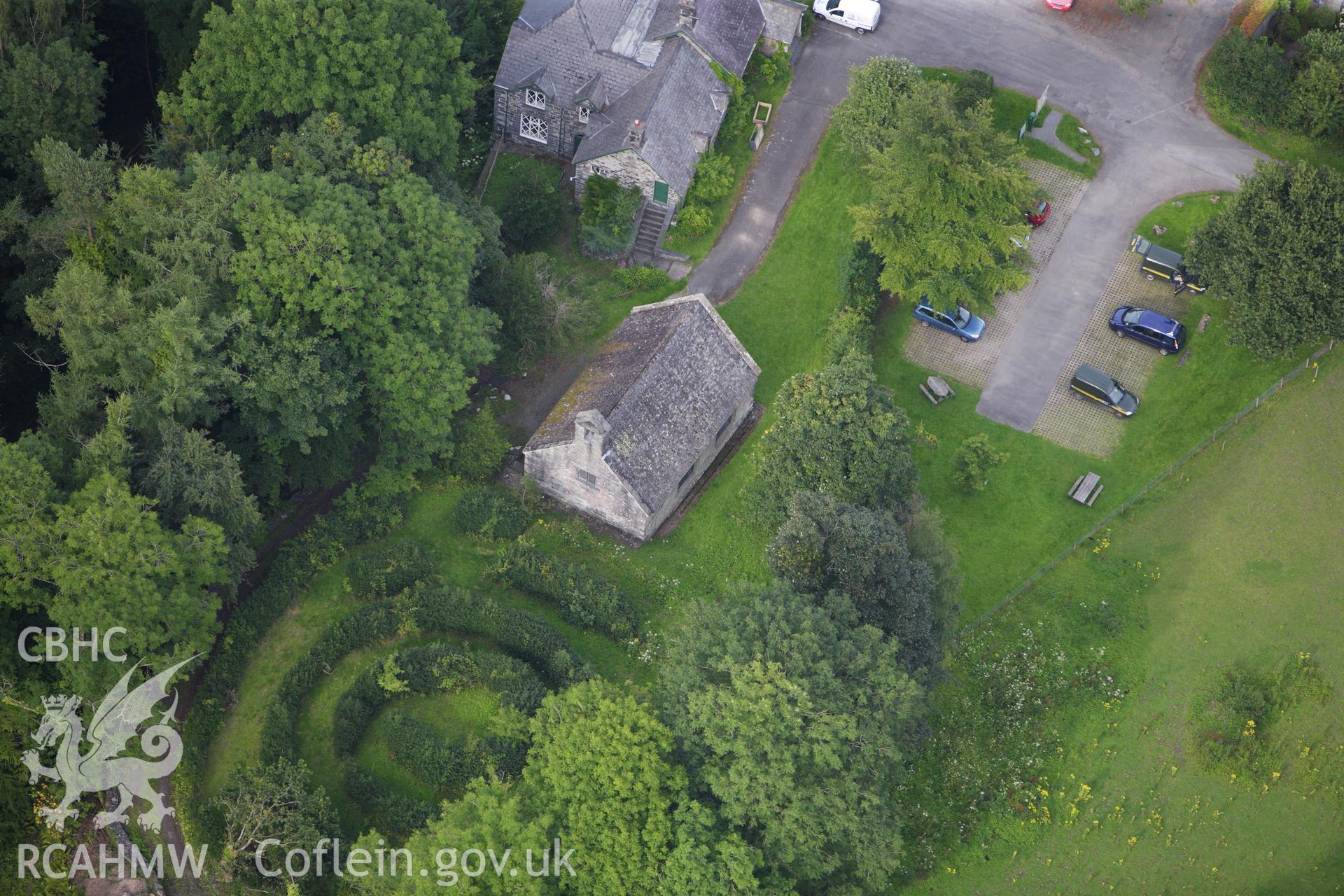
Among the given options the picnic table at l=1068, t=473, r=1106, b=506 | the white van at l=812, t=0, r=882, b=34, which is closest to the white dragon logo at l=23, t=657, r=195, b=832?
the picnic table at l=1068, t=473, r=1106, b=506

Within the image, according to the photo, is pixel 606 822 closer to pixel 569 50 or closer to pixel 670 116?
pixel 670 116

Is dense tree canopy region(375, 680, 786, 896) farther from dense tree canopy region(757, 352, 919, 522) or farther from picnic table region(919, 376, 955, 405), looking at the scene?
picnic table region(919, 376, 955, 405)

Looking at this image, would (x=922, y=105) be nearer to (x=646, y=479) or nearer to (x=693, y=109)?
(x=693, y=109)

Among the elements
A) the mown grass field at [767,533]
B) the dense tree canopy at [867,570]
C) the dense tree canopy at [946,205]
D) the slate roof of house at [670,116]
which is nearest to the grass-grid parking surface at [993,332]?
the mown grass field at [767,533]

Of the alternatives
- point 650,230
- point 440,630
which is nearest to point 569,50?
point 650,230

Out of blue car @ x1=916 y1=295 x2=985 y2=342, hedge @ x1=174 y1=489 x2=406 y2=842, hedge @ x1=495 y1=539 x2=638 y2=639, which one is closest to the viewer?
hedge @ x1=174 y1=489 x2=406 y2=842

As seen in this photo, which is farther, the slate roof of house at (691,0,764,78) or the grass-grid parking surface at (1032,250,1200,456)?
the slate roof of house at (691,0,764,78)
